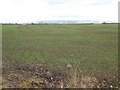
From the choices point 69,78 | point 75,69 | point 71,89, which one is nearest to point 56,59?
point 75,69

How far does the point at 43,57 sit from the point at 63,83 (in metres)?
7.15

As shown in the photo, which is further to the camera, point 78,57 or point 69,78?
point 78,57

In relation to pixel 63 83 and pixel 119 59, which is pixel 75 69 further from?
pixel 119 59

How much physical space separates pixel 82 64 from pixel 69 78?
3.41 meters

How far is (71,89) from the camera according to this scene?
13.8 metres

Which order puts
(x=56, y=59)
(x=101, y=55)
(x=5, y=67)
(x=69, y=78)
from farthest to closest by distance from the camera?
(x=101, y=55) → (x=56, y=59) → (x=5, y=67) → (x=69, y=78)

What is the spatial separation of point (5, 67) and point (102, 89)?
724 centimetres

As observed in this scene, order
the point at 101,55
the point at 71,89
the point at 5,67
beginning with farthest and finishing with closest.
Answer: the point at 101,55
the point at 5,67
the point at 71,89

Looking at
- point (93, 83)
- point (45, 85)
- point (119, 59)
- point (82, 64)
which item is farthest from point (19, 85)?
point (119, 59)

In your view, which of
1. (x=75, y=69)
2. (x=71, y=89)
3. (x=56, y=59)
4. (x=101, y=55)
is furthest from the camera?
(x=101, y=55)

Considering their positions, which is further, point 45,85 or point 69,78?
point 69,78

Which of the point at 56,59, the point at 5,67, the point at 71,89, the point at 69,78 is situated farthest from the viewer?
the point at 56,59

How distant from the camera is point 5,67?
18.2 m

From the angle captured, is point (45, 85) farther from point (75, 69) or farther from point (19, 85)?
point (75, 69)
